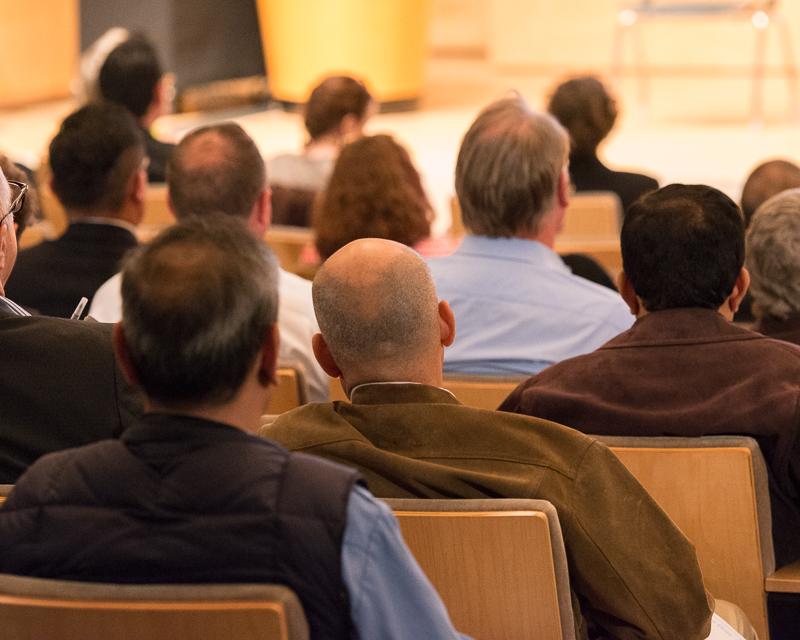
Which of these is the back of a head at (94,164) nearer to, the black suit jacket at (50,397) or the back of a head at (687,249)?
the black suit jacket at (50,397)

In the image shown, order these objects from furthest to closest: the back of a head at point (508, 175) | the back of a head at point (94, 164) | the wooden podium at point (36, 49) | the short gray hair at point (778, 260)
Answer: the wooden podium at point (36, 49), the back of a head at point (94, 164), the back of a head at point (508, 175), the short gray hair at point (778, 260)

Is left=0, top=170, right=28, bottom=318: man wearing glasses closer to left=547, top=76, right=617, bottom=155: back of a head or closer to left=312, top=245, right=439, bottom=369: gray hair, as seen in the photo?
left=312, top=245, right=439, bottom=369: gray hair

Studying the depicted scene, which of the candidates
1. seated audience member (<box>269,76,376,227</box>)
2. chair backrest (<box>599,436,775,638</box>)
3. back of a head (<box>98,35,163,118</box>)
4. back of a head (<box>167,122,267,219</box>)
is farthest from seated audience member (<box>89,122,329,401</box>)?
back of a head (<box>98,35,163,118</box>)

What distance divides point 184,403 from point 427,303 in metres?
0.54

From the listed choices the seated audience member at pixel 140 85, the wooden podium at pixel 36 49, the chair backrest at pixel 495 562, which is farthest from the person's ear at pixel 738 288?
the wooden podium at pixel 36 49

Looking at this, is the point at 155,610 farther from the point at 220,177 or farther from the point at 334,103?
the point at 334,103

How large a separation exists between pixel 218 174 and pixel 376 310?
138cm

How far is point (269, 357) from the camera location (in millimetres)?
1588

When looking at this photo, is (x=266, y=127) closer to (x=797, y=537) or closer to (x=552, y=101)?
(x=552, y=101)

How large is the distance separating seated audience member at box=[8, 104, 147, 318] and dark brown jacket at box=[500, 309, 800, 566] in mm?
1384

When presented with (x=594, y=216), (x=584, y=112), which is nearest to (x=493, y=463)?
(x=594, y=216)

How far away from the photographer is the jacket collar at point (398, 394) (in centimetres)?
189

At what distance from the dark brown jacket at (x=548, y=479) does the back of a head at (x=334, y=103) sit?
→ 3.12 meters

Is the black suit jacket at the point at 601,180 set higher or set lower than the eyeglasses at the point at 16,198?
lower
